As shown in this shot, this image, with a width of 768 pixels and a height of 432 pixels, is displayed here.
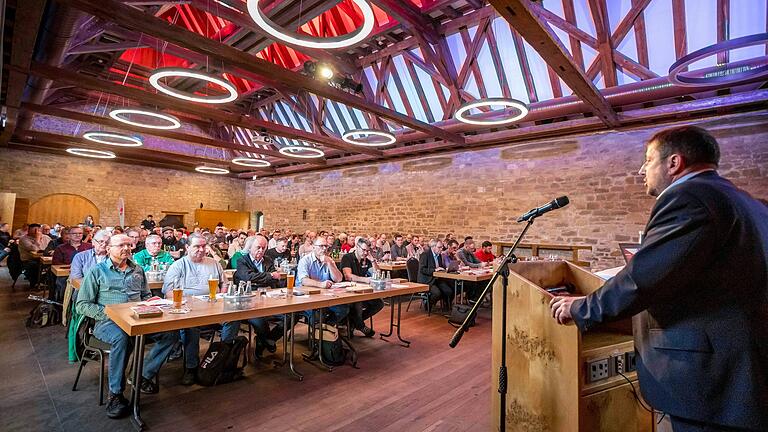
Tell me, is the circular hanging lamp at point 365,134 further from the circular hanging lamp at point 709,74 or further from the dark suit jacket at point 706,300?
the dark suit jacket at point 706,300

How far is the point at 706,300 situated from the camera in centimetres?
112

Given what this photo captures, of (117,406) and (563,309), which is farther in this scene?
(117,406)

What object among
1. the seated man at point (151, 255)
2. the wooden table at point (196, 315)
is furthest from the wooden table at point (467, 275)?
the seated man at point (151, 255)

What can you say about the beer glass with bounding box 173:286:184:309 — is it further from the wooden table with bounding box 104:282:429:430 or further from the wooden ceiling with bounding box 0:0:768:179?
the wooden ceiling with bounding box 0:0:768:179

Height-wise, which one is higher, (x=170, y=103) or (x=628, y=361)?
(x=170, y=103)

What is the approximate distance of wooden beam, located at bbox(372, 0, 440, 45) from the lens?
7.12 m

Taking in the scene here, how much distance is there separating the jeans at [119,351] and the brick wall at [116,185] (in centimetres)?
1468

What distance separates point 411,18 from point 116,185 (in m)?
14.0

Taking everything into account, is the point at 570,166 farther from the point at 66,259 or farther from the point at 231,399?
the point at 66,259

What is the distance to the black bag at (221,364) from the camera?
330 centimetres

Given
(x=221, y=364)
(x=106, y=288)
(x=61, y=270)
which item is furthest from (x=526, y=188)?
(x=61, y=270)

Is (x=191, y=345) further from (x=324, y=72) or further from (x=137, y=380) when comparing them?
(x=324, y=72)

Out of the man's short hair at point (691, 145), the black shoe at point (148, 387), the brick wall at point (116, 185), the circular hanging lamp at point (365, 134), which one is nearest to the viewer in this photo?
the man's short hair at point (691, 145)

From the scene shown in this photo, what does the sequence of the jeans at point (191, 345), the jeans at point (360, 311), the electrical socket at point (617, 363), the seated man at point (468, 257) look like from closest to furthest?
the electrical socket at point (617, 363), the jeans at point (191, 345), the jeans at point (360, 311), the seated man at point (468, 257)
